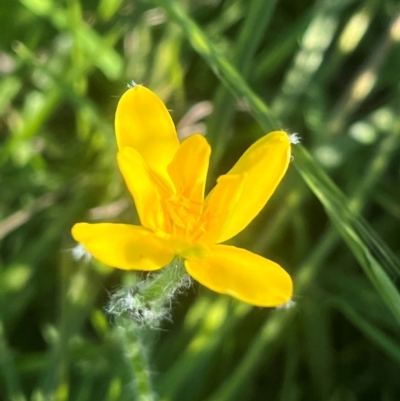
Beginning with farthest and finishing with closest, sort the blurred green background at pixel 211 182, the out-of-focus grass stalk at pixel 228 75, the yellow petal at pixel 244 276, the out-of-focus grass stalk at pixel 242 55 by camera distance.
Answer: the blurred green background at pixel 211 182 < the out-of-focus grass stalk at pixel 242 55 < the out-of-focus grass stalk at pixel 228 75 < the yellow petal at pixel 244 276

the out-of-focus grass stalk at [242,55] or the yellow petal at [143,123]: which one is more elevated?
the out-of-focus grass stalk at [242,55]

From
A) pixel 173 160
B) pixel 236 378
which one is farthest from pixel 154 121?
pixel 236 378

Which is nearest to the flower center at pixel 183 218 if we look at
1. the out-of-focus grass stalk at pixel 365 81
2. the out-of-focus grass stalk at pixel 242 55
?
the out-of-focus grass stalk at pixel 242 55

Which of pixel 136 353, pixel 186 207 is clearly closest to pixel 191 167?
pixel 186 207

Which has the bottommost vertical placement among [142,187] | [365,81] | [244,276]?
[244,276]

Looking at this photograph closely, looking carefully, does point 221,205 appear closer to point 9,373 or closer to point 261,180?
point 261,180

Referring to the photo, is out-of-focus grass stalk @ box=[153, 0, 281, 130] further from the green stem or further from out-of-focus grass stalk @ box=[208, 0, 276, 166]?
the green stem

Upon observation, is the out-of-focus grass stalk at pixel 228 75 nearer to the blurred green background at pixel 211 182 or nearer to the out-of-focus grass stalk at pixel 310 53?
the blurred green background at pixel 211 182
